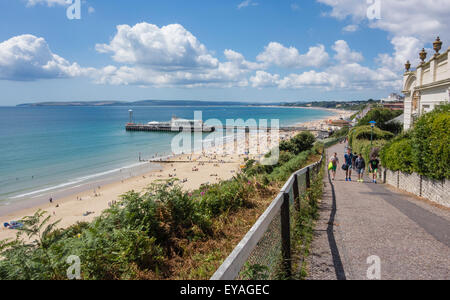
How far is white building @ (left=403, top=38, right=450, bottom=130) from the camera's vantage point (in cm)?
1485

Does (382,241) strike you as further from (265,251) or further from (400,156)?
(400,156)

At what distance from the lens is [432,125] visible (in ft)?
30.6

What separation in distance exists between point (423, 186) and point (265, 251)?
9.66 m

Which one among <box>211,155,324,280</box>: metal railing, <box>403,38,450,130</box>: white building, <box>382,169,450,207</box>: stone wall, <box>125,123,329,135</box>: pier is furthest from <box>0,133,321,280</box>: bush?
<box>125,123,329,135</box>: pier

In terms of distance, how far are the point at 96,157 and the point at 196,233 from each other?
4813cm

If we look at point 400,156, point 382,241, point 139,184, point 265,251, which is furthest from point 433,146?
point 139,184

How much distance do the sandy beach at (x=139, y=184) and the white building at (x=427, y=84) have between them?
13.0m

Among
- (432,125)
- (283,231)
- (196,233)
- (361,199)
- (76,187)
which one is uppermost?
(432,125)

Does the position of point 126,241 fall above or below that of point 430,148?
below

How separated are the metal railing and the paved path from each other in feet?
1.76

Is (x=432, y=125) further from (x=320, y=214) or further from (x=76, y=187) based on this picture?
(x=76, y=187)

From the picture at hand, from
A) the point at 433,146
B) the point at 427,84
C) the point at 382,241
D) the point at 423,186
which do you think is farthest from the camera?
the point at 427,84

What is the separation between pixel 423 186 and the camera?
33.7 feet
